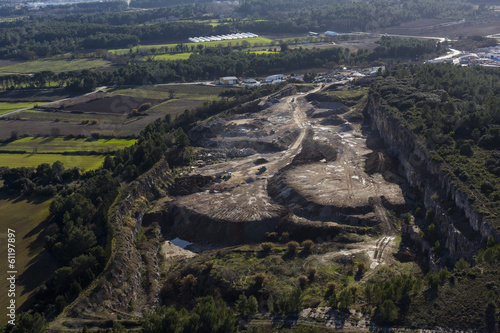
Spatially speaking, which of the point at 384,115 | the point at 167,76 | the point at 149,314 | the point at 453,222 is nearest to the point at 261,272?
the point at 149,314

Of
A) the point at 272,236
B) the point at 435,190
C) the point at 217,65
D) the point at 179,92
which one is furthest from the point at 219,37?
the point at 272,236

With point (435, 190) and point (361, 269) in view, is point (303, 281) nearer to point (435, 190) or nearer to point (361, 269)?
point (361, 269)

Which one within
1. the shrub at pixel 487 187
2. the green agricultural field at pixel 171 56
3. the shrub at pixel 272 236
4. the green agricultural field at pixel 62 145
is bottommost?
the shrub at pixel 272 236

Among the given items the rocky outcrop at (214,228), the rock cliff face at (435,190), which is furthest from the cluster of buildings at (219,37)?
the rocky outcrop at (214,228)

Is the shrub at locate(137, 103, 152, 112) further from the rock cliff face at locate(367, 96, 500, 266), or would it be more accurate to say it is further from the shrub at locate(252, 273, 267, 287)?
the shrub at locate(252, 273, 267, 287)

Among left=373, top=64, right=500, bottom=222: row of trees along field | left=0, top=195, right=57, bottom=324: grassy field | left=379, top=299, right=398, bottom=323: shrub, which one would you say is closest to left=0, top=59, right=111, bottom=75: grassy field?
left=0, top=195, right=57, bottom=324: grassy field

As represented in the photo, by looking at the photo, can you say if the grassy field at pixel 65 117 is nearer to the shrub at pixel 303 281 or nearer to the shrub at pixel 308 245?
the shrub at pixel 308 245
